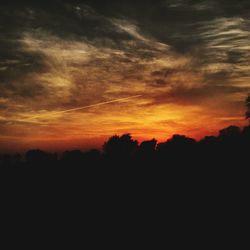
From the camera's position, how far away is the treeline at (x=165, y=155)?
32.6 m

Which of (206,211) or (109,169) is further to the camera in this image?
(109,169)

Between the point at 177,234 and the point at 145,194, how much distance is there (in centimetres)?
763

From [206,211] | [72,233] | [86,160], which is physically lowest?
[72,233]

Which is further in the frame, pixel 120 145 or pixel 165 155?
pixel 120 145

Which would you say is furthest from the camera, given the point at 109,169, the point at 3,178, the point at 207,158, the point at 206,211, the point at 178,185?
the point at 3,178

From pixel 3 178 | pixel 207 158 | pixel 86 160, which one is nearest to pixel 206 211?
pixel 207 158

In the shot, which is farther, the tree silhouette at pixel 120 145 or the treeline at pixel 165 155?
the tree silhouette at pixel 120 145

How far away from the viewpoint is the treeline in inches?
1282

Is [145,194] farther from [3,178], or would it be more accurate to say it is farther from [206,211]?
[3,178]

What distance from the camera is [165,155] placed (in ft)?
127

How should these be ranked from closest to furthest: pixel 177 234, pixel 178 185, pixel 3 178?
→ pixel 177 234, pixel 178 185, pixel 3 178

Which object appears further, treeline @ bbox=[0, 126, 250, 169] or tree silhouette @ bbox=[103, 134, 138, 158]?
tree silhouette @ bbox=[103, 134, 138, 158]

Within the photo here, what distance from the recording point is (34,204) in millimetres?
33031

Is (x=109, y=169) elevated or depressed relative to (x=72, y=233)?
elevated
